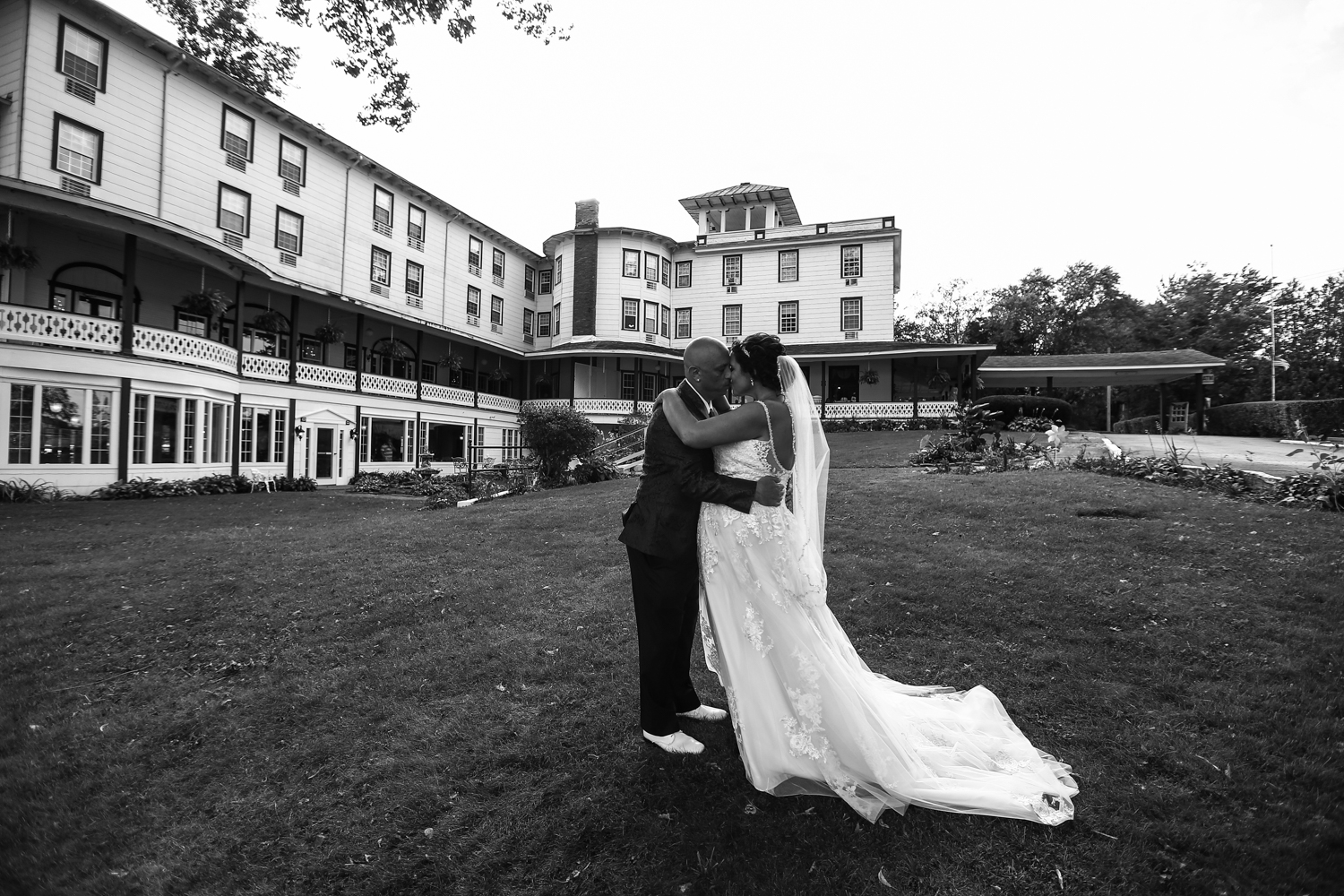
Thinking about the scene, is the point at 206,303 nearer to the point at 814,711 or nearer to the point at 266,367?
the point at 266,367

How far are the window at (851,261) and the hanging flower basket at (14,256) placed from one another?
32.1m

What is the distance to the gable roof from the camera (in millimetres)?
36906

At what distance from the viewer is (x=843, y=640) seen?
372 centimetres

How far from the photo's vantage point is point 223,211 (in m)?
22.5

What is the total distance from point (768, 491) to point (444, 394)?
28.7 meters

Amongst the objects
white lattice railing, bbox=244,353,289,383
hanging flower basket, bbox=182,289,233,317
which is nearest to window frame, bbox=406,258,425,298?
white lattice railing, bbox=244,353,289,383

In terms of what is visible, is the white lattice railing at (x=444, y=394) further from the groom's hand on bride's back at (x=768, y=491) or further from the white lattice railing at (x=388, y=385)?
the groom's hand on bride's back at (x=768, y=491)

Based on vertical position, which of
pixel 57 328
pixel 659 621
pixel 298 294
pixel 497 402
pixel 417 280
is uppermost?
pixel 417 280

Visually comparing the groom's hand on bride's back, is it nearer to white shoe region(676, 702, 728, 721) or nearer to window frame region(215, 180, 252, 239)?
white shoe region(676, 702, 728, 721)

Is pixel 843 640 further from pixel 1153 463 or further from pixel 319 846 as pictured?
pixel 1153 463

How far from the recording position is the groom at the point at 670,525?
372 centimetres

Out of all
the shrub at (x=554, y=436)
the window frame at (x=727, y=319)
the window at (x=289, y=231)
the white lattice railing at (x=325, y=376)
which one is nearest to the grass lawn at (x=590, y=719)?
the shrub at (x=554, y=436)

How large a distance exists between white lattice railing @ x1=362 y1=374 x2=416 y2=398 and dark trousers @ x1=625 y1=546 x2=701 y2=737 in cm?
2521

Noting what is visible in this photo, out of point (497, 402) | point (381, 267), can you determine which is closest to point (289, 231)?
point (381, 267)
